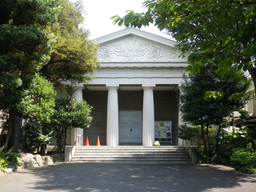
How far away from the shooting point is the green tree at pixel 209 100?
15.3m

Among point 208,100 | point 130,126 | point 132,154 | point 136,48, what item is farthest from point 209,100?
point 130,126

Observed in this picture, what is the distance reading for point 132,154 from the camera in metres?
18.5

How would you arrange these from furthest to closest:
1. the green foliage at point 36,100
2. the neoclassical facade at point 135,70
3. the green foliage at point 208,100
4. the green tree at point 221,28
Answer: the neoclassical facade at point 135,70 → the green foliage at point 208,100 → the green foliage at point 36,100 → the green tree at point 221,28

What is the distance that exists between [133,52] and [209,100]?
8.49 meters

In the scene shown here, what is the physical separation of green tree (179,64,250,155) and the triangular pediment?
601 cm

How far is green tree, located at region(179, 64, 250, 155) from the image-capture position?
Answer: 15.3 meters

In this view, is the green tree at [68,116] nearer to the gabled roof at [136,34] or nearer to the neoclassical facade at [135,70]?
the neoclassical facade at [135,70]

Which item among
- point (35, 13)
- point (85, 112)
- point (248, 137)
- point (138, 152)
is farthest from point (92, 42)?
point (248, 137)

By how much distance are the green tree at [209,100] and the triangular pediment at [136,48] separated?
6012 mm

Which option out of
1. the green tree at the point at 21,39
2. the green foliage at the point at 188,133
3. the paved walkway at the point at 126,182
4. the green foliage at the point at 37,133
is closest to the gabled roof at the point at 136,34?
the green foliage at the point at 188,133

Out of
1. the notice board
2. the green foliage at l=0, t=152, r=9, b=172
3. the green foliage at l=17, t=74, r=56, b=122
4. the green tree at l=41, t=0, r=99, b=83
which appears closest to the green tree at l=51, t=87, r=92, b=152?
the green tree at l=41, t=0, r=99, b=83

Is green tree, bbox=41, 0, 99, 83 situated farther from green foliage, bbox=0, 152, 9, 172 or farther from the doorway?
the doorway

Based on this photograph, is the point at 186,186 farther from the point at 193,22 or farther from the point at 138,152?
the point at 138,152

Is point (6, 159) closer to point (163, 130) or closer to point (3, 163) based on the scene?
point (3, 163)
